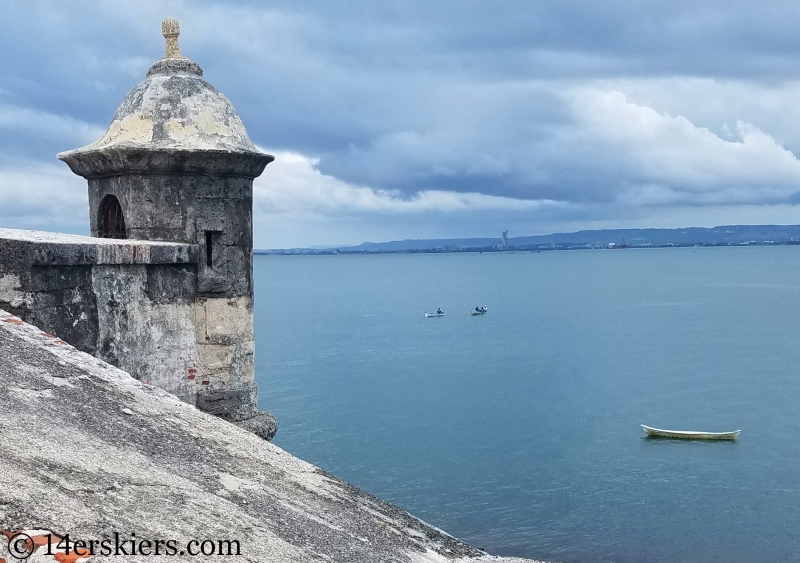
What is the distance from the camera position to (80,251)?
6434 mm

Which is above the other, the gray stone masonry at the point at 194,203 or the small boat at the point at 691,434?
the gray stone masonry at the point at 194,203

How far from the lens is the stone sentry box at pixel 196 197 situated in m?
8.04

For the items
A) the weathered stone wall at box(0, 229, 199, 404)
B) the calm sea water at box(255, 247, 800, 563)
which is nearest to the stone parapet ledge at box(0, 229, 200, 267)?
the weathered stone wall at box(0, 229, 199, 404)

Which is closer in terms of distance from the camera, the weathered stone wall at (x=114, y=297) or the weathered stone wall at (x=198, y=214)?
the weathered stone wall at (x=114, y=297)

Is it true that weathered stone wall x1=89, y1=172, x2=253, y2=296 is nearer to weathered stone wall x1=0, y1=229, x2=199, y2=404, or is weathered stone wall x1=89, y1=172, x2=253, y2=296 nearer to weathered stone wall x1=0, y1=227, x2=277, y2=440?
weathered stone wall x1=0, y1=227, x2=277, y2=440

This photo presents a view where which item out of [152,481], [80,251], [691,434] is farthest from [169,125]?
[691,434]

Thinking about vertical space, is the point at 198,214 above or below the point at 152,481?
above

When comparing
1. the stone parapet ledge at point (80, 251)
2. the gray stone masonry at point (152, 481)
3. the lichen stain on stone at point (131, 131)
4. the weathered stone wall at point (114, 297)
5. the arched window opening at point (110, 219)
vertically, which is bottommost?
the gray stone masonry at point (152, 481)

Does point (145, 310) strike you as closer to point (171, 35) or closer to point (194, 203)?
point (194, 203)

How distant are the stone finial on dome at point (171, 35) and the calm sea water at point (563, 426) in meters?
17.5

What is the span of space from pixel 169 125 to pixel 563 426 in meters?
28.6

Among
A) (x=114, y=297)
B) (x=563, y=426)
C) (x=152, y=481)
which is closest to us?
(x=152, y=481)

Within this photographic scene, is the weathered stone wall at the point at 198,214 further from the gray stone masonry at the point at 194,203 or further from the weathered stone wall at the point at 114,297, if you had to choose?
the weathered stone wall at the point at 114,297

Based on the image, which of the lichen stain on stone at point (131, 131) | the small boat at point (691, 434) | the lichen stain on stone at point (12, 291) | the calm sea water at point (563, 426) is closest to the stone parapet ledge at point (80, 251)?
the lichen stain on stone at point (12, 291)
